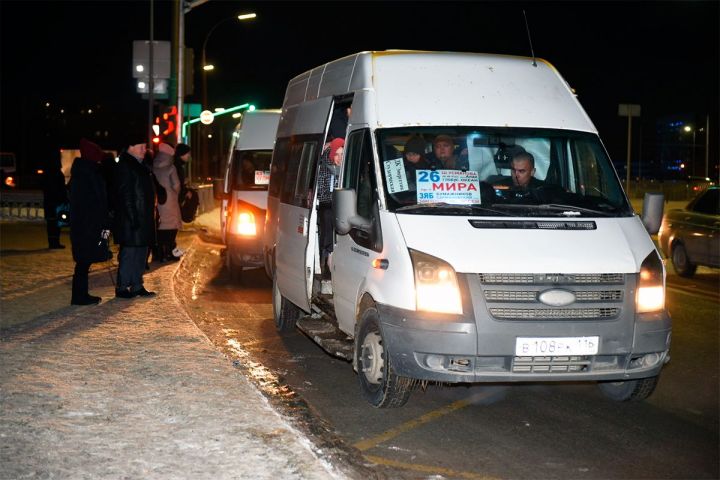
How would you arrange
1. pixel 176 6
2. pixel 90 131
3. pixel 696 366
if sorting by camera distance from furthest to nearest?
1. pixel 90 131
2. pixel 176 6
3. pixel 696 366

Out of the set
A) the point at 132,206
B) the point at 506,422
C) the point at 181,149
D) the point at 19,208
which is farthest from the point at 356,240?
the point at 19,208

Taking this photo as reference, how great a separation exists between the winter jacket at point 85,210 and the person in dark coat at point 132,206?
1.31 ft

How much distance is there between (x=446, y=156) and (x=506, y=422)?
1.98 meters

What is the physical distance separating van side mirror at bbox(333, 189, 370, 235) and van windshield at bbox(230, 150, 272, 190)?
818 cm

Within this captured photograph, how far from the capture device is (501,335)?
263 inches

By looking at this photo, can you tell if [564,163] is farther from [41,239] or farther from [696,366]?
[41,239]

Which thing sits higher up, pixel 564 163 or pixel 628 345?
pixel 564 163

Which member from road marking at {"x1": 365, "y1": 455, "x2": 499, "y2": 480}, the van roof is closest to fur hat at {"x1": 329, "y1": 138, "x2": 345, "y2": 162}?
the van roof

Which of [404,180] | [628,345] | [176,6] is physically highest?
[176,6]

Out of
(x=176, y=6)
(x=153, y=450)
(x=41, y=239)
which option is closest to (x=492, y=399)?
(x=153, y=450)

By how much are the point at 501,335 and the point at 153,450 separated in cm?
231

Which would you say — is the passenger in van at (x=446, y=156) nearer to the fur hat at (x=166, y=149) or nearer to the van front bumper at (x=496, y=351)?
the van front bumper at (x=496, y=351)

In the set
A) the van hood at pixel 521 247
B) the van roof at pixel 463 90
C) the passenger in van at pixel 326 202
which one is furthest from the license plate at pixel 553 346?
the passenger in van at pixel 326 202

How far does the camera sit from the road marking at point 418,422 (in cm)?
655
